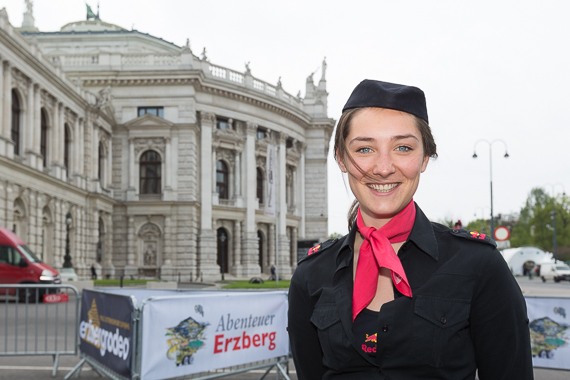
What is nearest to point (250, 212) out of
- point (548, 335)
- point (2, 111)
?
point (2, 111)

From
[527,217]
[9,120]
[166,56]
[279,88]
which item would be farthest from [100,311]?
[527,217]

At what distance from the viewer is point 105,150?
4731 centimetres

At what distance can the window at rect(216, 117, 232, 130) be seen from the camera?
2130 inches

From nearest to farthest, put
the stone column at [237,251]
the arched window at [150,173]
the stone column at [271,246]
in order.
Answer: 1. the arched window at [150,173]
2. the stone column at [237,251]
3. the stone column at [271,246]

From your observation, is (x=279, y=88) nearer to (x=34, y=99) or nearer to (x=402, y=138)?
(x=34, y=99)

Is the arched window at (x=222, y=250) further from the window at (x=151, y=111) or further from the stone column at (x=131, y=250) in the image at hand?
the window at (x=151, y=111)

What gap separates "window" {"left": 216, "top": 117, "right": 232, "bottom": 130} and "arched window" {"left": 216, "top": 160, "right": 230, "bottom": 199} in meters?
2.80

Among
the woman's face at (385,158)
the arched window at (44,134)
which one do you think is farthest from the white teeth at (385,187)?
the arched window at (44,134)

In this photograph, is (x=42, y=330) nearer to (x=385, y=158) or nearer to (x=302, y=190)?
(x=385, y=158)

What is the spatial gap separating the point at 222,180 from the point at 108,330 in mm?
47139

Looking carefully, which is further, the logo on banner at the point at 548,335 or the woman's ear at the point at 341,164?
the logo on banner at the point at 548,335

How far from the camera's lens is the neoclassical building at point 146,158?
34156 mm

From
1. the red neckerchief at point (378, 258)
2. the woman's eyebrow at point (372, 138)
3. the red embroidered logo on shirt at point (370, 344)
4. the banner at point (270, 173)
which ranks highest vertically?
the banner at point (270, 173)

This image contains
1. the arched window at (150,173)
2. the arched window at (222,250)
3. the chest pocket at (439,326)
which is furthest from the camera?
the arched window at (222,250)
